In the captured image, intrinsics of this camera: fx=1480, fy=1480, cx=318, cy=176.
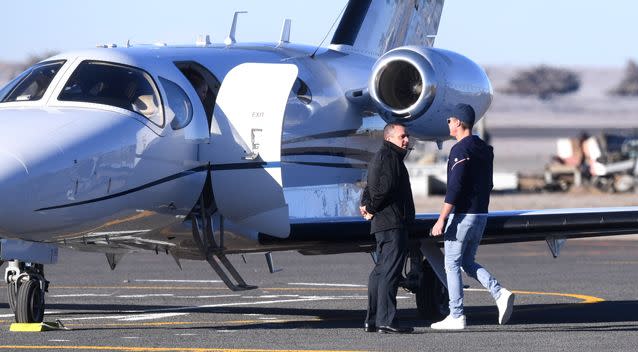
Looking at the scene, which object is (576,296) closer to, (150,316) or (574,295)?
(574,295)

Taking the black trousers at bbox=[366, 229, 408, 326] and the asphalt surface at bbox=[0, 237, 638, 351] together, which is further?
the black trousers at bbox=[366, 229, 408, 326]

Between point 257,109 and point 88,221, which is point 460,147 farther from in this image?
point 88,221

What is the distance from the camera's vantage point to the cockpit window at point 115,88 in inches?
500

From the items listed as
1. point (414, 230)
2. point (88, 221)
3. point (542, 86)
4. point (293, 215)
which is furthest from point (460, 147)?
point (542, 86)

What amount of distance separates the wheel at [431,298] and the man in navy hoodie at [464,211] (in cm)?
174

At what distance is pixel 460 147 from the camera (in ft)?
41.7

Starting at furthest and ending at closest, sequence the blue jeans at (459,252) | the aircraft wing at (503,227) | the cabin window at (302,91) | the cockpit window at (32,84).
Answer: the cabin window at (302,91), the aircraft wing at (503,227), the cockpit window at (32,84), the blue jeans at (459,252)

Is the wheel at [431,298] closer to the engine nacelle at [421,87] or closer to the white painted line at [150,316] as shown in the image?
the engine nacelle at [421,87]

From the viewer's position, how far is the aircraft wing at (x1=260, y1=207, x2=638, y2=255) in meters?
13.6

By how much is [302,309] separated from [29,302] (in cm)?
348

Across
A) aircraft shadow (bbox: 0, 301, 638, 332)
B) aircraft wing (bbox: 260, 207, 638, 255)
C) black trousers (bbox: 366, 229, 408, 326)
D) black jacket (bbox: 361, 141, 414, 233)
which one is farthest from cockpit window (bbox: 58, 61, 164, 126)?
black trousers (bbox: 366, 229, 408, 326)

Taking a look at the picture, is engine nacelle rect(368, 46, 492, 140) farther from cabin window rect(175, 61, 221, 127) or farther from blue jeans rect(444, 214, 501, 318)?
blue jeans rect(444, 214, 501, 318)

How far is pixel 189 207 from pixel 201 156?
18.5 inches

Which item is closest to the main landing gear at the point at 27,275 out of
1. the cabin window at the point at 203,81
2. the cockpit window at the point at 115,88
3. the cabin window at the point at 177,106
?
the cockpit window at the point at 115,88
